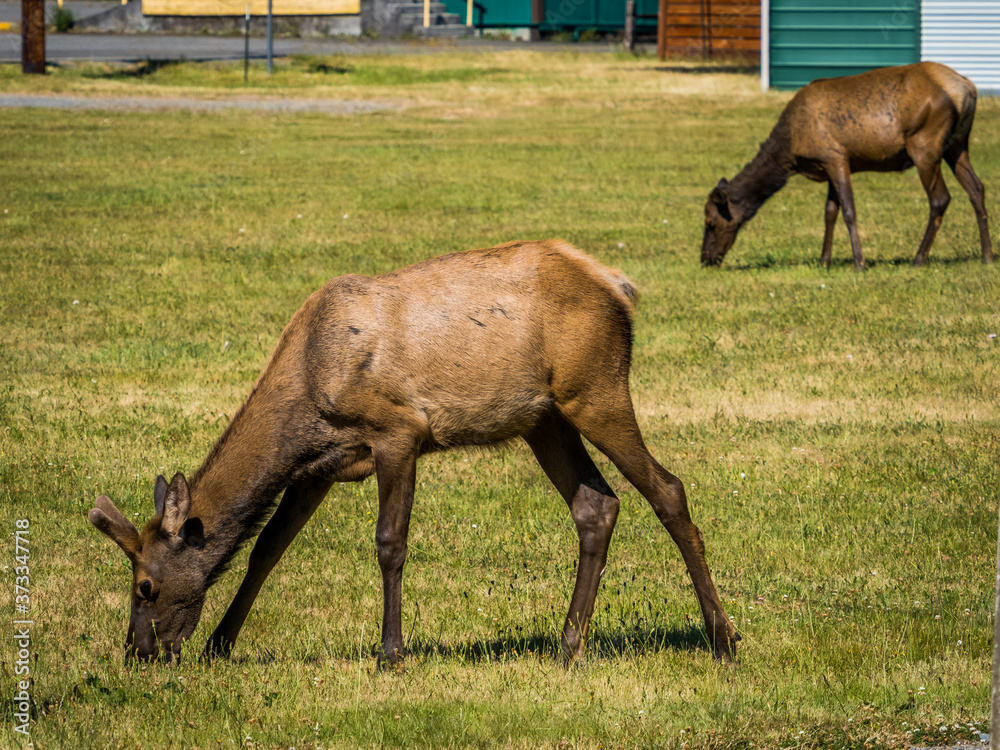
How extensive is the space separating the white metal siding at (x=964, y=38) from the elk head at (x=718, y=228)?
752 inches

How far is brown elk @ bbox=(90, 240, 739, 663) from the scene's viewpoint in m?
5.18

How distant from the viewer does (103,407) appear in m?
9.64

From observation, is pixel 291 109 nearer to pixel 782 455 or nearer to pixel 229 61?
pixel 229 61

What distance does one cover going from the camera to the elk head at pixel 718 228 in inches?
592

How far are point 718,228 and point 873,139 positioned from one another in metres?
2.02

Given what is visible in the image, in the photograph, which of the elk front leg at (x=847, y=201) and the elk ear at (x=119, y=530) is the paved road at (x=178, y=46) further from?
the elk ear at (x=119, y=530)

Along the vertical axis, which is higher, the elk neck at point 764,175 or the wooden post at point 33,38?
the wooden post at point 33,38

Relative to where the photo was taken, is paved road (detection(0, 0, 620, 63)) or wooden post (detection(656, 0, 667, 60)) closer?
paved road (detection(0, 0, 620, 63))

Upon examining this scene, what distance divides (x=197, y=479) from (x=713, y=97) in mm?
28851

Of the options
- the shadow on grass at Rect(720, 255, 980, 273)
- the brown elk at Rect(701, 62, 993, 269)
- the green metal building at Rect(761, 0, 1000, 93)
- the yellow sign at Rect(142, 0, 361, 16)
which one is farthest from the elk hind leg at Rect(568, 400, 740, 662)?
the yellow sign at Rect(142, 0, 361, 16)

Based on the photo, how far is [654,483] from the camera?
218 inches

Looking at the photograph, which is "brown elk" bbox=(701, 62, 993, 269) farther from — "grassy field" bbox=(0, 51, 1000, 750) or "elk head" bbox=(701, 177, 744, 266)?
"grassy field" bbox=(0, 51, 1000, 750)

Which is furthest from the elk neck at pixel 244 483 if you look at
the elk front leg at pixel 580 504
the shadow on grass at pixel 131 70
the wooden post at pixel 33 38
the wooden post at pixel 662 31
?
the wooden post at pixel 662 31

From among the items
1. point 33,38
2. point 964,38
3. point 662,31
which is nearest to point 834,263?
point 964,38
